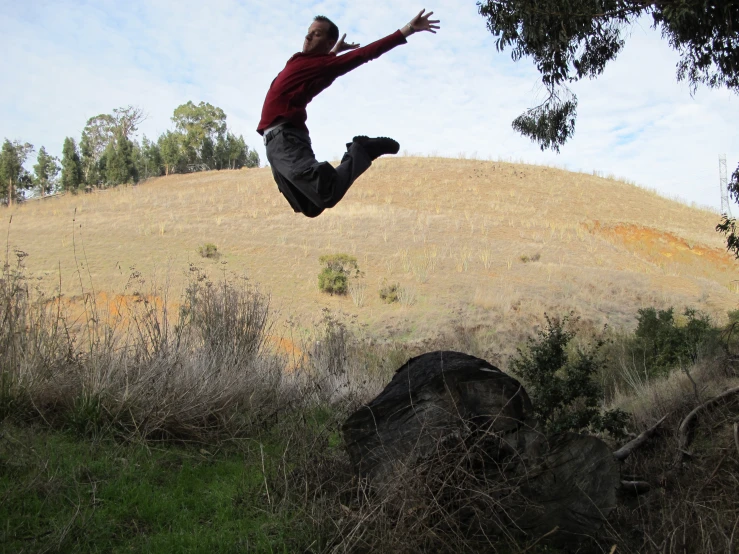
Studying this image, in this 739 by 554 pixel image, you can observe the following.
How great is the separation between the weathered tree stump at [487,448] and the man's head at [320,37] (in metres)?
2.46

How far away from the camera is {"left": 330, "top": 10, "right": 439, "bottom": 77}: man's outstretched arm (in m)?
4.13

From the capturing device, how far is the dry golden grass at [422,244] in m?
22.4

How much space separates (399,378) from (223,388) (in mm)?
2465

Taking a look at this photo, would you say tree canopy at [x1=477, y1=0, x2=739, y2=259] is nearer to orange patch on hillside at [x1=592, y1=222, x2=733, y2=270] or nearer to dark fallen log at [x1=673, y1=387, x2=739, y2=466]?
dark fallen log at [x1=673, y1=387, x2=739, y2=466]

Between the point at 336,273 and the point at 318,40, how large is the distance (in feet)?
62.3

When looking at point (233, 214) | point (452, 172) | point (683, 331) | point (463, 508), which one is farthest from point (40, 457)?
point (452, 172)

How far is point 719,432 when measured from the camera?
18.8 ft

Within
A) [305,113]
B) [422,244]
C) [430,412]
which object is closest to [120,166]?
[422,244]

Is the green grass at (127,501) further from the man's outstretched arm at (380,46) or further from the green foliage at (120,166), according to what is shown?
the green foliage at (120,166)

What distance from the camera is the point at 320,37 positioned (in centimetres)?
438

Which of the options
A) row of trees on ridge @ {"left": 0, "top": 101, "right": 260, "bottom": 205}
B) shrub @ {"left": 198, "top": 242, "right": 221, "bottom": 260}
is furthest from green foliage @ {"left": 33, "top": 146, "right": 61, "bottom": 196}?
shrub @ {"left": 198, "top": 242, "right": 221, "bottom": 260}

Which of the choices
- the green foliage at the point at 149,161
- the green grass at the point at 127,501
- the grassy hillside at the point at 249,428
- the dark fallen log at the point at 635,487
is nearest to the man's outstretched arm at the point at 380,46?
the grassy hillside at the point at 249,428

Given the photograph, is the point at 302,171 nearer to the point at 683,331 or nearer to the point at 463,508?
the point at 463,508

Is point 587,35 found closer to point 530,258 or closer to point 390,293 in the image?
point 390,293
